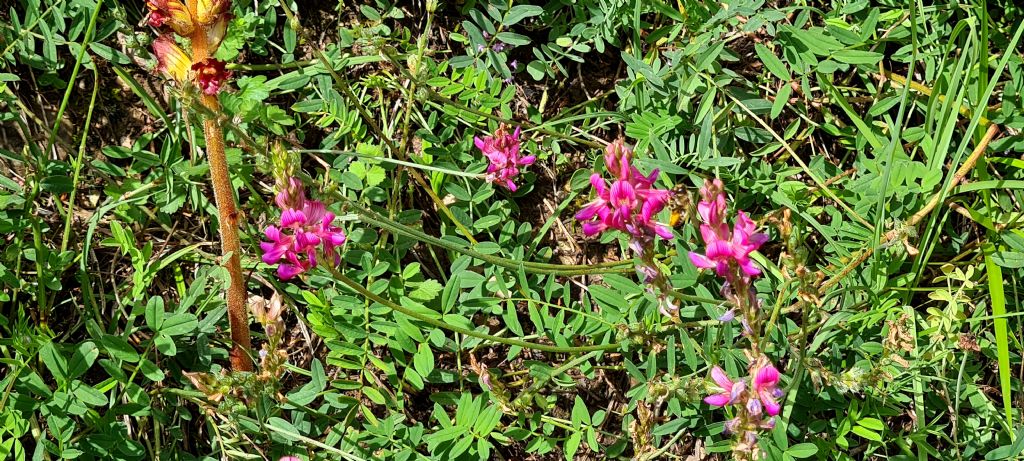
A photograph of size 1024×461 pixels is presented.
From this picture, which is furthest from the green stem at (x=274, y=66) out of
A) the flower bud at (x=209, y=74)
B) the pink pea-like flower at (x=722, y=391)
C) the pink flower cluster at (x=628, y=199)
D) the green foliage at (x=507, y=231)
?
the pink pea-like flower at (x=722, y=391)

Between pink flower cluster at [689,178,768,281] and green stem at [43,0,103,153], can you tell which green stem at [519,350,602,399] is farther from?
green stem at [43,0,103,153]

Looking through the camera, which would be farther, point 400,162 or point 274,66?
point 274,66

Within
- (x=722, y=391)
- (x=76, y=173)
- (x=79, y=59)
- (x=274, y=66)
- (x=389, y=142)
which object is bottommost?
(x=722, y=391)

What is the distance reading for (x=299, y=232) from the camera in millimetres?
2521

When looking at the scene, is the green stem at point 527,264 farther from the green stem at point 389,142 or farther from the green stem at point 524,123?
the green stem at point 524,123

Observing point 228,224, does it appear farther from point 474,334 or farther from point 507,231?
point 507,231

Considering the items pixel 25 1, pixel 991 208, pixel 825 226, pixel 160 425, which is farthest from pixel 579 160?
pixel 25 1

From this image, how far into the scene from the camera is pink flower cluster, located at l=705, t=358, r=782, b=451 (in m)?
2.38

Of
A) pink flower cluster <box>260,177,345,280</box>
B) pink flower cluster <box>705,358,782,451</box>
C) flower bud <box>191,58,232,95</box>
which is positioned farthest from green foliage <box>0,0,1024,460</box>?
flower bud <box>191,58,232,95</box>

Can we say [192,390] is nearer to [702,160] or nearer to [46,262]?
[46,262]

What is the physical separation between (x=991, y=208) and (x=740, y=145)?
3.05ft

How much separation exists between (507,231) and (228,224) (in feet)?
3.27

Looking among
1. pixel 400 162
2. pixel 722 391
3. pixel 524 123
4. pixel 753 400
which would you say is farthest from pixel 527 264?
pixel 753 400

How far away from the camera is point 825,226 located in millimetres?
3275
